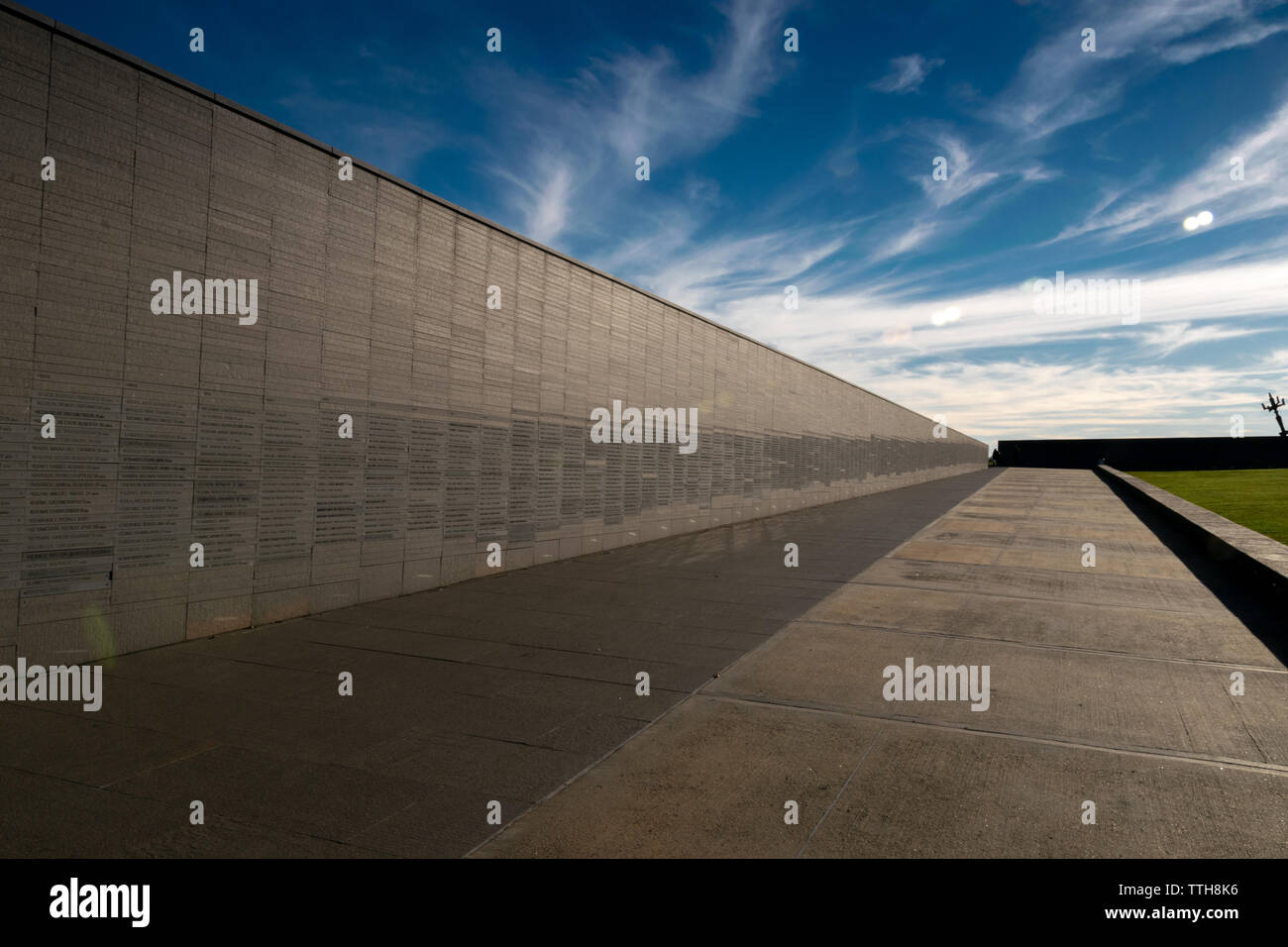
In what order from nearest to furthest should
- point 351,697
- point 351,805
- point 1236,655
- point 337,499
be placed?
point 351,805 → point 351,697 → point 1236,655 → point 337,499

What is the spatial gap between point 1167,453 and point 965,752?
76191mm

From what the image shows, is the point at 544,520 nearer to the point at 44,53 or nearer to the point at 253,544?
the point at 253,544

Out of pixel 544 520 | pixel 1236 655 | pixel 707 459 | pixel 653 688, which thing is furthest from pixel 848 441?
pixel 653 688

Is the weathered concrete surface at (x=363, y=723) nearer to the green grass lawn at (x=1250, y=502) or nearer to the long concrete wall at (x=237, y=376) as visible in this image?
the long concrete wall at (x=237, y=376)

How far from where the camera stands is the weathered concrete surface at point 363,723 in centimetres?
349

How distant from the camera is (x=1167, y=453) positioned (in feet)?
221

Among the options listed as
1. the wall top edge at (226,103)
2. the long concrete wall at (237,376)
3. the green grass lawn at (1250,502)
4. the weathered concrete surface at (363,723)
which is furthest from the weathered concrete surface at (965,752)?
the green grass lawn at (1250,502)

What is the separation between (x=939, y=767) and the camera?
13.8ft

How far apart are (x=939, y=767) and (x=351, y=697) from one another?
369cm

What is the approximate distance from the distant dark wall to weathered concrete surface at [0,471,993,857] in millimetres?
66128

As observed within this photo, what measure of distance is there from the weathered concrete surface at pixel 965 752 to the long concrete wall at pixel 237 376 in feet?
14.8

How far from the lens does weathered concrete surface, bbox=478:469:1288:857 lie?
3439mm

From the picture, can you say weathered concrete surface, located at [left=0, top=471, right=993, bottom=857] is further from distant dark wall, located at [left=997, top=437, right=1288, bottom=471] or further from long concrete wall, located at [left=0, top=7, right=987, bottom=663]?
distant dark wall, located at [left=997, top=437, right=1288, bottom=471]
